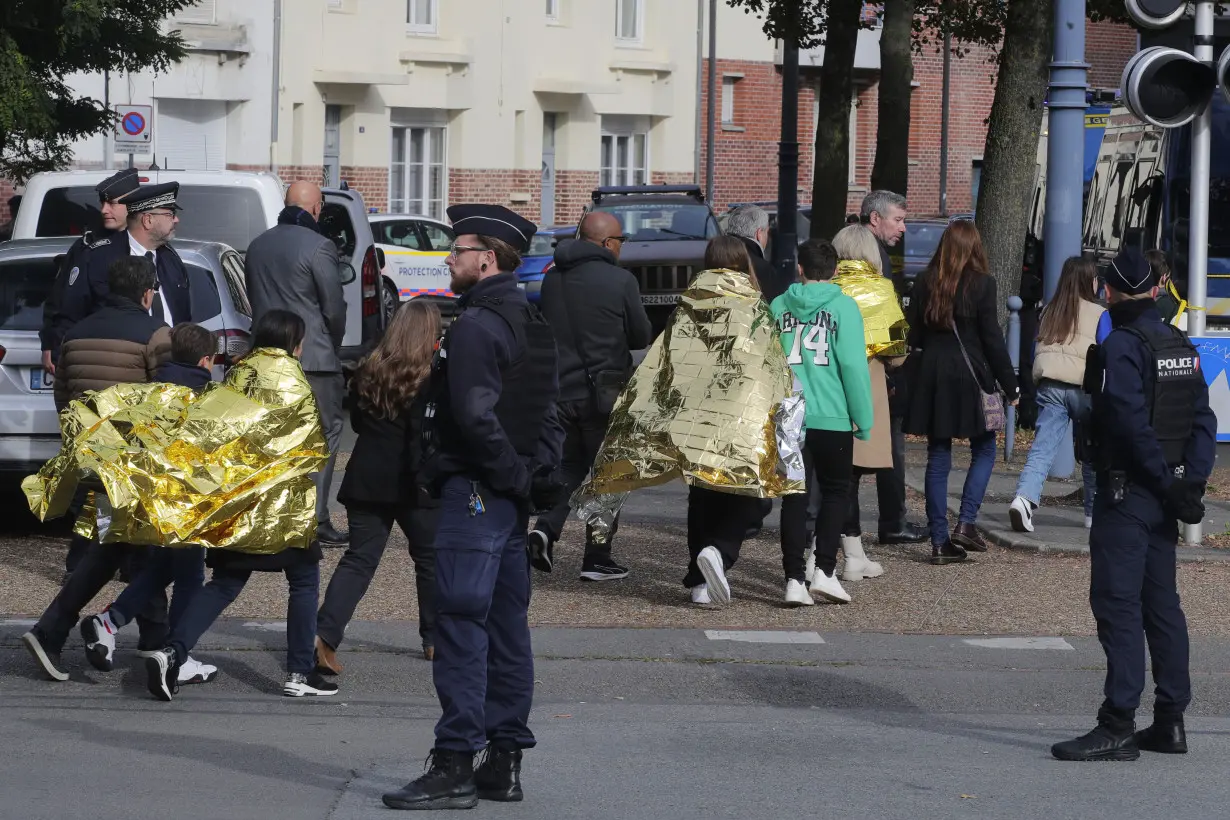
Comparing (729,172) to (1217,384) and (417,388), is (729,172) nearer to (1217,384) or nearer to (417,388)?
(1217,384)

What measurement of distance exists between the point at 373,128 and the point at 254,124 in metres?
2.97

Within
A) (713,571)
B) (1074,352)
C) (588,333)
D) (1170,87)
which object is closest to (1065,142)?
(1170,87)

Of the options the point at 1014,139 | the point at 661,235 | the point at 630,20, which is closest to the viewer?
the point at 1014,139

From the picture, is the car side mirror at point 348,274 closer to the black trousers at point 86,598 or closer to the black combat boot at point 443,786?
the black trousers at point 86,598

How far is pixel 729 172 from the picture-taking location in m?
44.0

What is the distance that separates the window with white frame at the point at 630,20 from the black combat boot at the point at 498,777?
3609 centimetres

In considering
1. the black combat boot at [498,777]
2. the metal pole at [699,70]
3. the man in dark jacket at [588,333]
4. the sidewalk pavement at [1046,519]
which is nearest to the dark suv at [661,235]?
the sidewalk pavement at [1046,519]

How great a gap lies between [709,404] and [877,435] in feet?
4.59

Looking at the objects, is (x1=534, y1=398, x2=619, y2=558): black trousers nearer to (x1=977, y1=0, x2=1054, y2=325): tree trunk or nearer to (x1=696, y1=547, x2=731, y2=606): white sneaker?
(x1=696, y1=547, x2=731, y2=606): white sneaker

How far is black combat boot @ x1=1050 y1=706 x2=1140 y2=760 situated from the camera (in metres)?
6.44

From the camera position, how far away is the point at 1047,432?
11.1 metres

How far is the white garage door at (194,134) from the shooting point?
35.4 m

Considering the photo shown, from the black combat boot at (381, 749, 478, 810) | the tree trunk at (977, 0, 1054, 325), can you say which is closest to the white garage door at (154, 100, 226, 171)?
the tree trunk at (977, 0, 1054, 325)

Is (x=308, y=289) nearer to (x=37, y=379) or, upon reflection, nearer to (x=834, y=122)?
(x=37, y=379)
